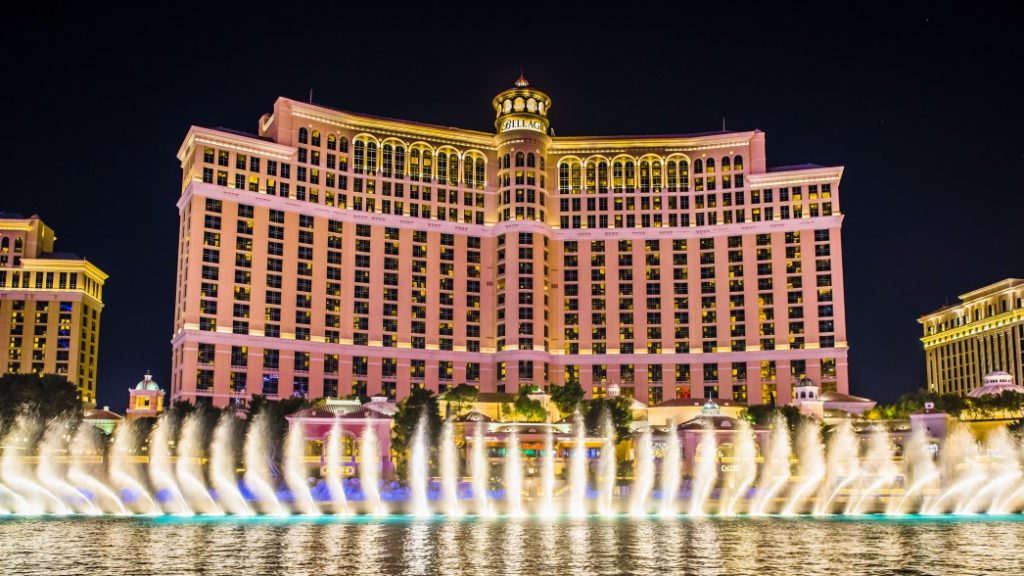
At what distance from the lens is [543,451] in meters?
101

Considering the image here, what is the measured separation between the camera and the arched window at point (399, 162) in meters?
145

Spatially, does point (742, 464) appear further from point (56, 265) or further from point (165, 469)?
point (56, 265)

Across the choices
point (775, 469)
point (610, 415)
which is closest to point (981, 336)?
point (775, 469)

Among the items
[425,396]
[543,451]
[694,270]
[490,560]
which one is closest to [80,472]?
[425,396]

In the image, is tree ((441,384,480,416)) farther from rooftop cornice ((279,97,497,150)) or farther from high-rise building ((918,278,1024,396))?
high-rise building ((918,278,1024,396))

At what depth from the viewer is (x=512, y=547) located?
171ft

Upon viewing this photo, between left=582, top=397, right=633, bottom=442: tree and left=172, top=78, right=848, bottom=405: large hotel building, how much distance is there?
25034 mm

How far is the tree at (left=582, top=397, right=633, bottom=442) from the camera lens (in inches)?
4267

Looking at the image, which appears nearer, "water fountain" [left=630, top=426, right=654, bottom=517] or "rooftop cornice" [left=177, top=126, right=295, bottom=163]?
"water fountain" [left=630, top=426, right=654, bottom=517]

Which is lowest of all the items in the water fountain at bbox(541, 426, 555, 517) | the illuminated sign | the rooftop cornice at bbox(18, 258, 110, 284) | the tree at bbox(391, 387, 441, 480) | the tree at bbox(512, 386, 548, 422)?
the water fountain at bbox(541, 426, 555, 517)

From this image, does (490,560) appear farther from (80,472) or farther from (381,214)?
(381,214)

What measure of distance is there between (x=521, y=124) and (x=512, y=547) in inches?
3961

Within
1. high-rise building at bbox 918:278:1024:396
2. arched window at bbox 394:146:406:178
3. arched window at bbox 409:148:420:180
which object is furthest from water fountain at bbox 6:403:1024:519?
high-rise building at bbox 918:278:1024:396

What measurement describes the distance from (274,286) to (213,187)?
1514 cm
